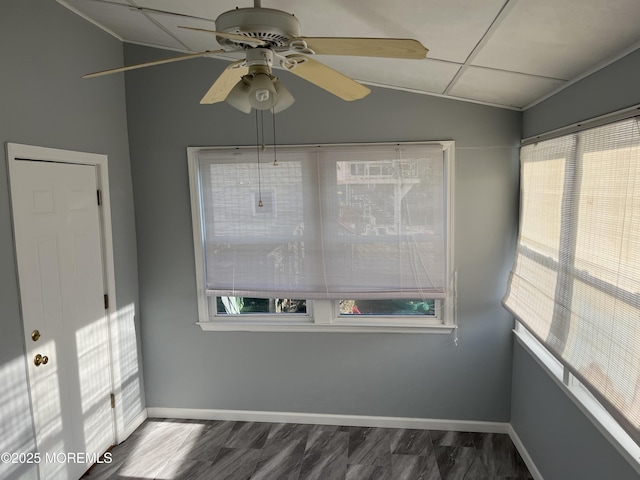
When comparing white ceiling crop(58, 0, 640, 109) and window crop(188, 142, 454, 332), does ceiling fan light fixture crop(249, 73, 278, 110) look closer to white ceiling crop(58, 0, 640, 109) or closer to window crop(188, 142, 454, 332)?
white ceiling crop(58, 0, 640, 109)

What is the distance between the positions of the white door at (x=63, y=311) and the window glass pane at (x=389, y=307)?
5.63ft

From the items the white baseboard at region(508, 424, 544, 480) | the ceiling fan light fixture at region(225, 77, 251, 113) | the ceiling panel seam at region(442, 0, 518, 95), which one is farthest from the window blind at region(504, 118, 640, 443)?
the ceiling fan light fixture at region(225, 77, 251, 113)

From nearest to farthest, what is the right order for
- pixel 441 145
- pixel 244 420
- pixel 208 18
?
pixel 208 18 → pixel 441 145 → pixel 244 420

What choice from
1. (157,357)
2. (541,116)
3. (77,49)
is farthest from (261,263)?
(541,116)

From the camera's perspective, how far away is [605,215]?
183 centimetres

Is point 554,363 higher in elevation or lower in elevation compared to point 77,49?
lower

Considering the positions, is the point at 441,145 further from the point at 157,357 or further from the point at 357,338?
the point at 157,357

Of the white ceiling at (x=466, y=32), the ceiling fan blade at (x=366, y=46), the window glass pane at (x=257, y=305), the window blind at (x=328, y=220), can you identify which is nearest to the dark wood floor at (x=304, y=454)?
the window glass pane at (x=257, y=305)

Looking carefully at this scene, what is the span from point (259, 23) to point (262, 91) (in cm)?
22

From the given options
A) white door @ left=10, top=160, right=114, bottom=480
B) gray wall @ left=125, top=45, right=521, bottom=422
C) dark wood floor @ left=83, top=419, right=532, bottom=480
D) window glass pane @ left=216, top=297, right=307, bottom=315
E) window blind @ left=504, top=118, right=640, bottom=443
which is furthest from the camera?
window glass pane @ left=216, top=297, right=307, bottom=315

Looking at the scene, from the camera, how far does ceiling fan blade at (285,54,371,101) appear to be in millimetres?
1398

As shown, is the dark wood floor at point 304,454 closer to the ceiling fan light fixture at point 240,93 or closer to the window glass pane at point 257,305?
the window glass pane at point 257,305

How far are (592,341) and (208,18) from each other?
2.39m

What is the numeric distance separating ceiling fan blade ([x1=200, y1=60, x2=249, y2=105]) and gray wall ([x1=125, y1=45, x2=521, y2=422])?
4.59 ft
